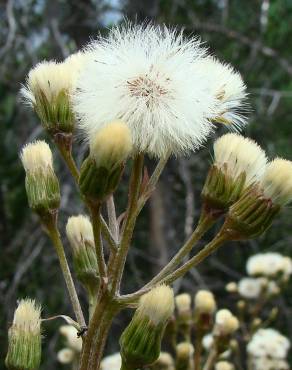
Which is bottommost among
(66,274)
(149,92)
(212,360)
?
(212,360)

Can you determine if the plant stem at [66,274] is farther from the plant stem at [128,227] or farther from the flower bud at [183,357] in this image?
the flower bud at [183,357]

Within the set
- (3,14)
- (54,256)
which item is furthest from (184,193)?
(3,14)

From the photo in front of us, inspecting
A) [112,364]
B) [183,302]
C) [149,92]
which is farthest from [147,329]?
[112,364]

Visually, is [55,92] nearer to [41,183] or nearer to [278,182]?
[41,183]

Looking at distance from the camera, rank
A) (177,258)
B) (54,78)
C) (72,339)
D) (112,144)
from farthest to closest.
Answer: (72,339)
(54,78)
(177,258)
(112,144)

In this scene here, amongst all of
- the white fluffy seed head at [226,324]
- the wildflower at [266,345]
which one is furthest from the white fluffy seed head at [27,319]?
the wildflower at [266,345]

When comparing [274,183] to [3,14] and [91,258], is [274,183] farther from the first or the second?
[3,14]
